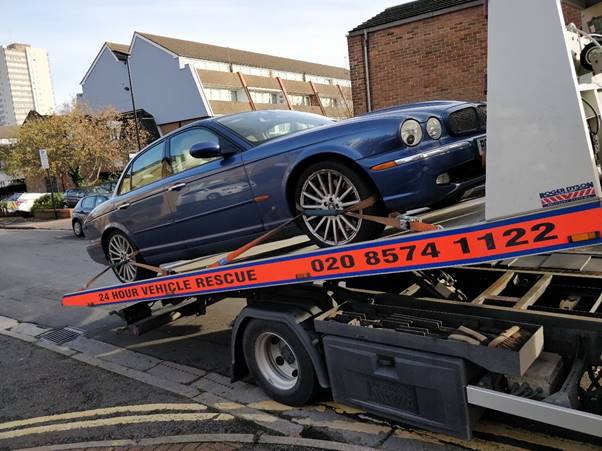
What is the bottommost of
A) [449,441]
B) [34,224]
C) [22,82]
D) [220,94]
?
[449,441]

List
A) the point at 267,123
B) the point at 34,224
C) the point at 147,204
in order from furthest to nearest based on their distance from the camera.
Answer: the point at 34,224
the point at 147,204
the point at 267,123

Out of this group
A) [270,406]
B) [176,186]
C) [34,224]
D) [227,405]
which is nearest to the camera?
[270,406]

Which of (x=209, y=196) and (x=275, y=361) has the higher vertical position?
(x=209, y=196)

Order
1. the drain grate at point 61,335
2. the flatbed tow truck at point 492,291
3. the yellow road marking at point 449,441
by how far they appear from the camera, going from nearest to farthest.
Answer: the flatbed tow truck at point 492,291 < the yellow road marking at point 449,441 < the drain grate at point 61,335

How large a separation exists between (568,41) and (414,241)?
1313 mm

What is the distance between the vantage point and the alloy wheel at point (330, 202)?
12.5 feet

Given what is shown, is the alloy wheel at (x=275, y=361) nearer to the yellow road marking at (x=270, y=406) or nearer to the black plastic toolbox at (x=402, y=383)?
the yellow road marking at (x=270, y=406)

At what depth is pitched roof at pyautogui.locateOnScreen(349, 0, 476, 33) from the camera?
1438 centimetres

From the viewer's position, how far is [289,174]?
13.5ft

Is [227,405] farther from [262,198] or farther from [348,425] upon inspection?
[262,198]

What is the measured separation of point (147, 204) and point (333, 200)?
8.12ft

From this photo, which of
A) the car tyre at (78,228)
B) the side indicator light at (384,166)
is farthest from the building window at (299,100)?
the side indicator light at (384,166)

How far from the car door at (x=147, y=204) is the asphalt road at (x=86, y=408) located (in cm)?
142

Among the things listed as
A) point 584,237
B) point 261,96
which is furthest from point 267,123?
point 261,96
